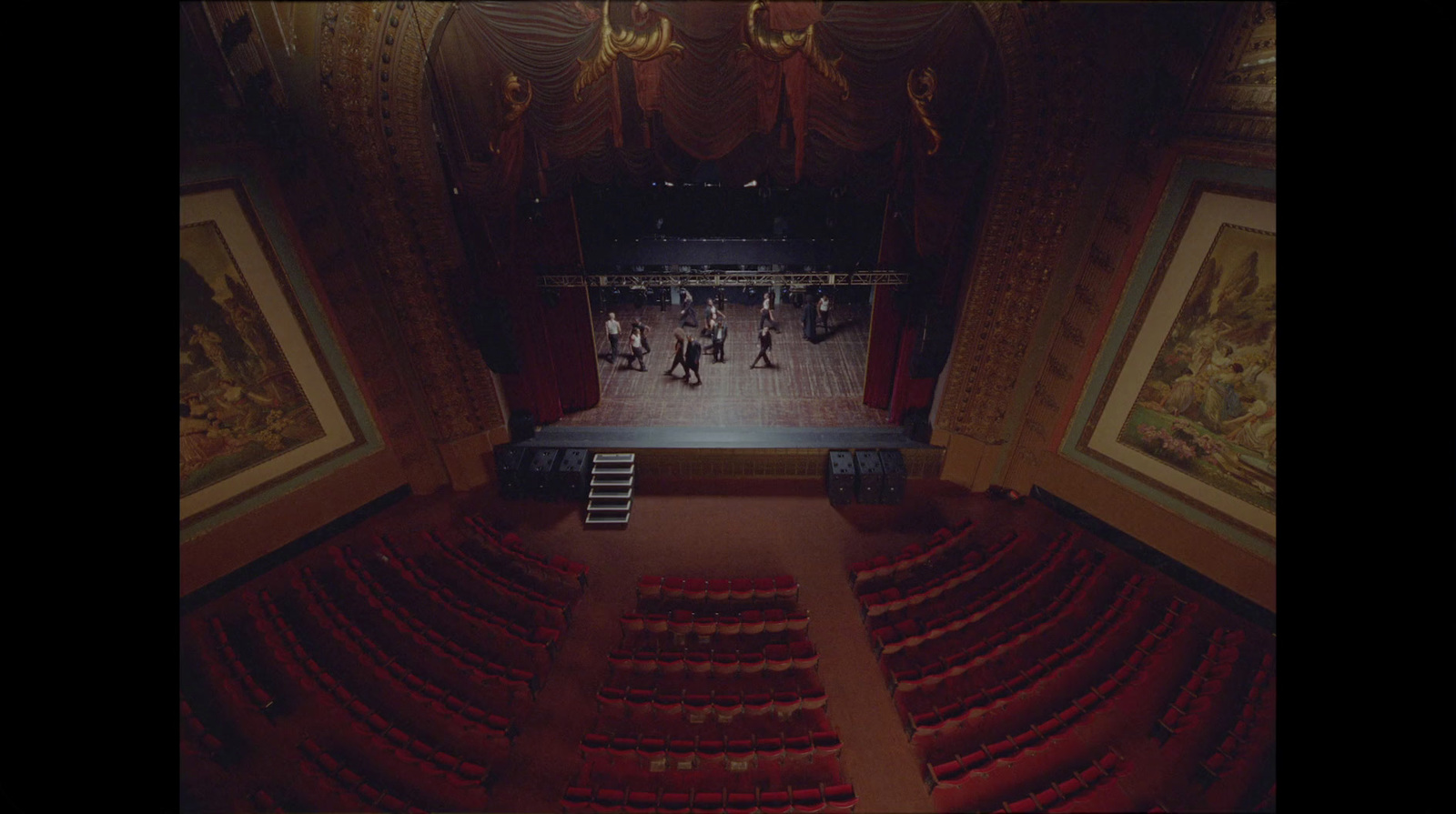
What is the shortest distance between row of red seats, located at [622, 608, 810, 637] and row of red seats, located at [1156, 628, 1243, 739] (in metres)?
3.69

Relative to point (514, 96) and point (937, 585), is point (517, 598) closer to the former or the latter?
point (937, 585)

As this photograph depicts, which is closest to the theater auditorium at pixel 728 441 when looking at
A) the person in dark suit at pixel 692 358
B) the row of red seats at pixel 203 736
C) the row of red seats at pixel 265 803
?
the row of red seats at pixel 203 736

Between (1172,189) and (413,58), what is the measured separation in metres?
8.10

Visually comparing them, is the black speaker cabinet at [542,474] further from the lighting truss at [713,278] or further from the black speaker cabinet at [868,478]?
the black speaker cabinet at [868,478]

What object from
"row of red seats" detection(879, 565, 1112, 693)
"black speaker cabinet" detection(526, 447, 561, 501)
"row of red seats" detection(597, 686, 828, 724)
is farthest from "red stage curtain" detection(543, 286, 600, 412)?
"row of red seats" detection(879, 565, 1112, 693)

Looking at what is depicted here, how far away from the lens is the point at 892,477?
859 centimetres

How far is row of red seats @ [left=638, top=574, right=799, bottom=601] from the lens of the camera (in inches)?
278

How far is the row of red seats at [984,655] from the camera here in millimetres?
6051

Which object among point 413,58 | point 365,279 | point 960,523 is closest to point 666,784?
point 960,523

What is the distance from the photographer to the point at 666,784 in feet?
17.8

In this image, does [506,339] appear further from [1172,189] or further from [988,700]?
[1172,189]

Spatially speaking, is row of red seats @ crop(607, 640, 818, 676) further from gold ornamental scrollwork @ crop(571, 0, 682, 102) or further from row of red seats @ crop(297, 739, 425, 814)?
gold ornamental scrollwork @ crop(571, 0, 682, 102)

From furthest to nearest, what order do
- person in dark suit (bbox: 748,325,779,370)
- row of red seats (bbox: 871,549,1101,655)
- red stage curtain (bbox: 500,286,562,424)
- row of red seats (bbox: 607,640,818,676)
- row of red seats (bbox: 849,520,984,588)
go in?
person in dark suit (bbox: 748,325,779,370) < red stage curtain (bbox: 500,286,562,424) < row of red seats (bbox: 849,520,984,588) < row of red seats (bbox: 871,549,1101,655) < row of red seats (bbox: 607,640,818,676)


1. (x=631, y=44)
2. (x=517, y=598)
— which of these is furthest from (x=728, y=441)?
(x=631, y=44)
